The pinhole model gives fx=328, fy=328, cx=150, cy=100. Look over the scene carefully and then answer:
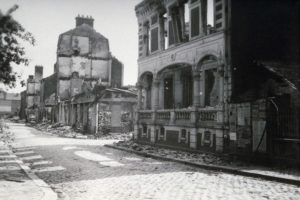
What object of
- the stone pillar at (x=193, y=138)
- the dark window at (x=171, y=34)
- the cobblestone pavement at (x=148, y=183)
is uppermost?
the dark window at (x=171, y=34)

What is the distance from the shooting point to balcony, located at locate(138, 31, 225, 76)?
1590cm

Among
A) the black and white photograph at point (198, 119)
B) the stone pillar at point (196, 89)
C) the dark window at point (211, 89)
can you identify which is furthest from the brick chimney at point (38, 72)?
the stone pillar at point (196, 89)

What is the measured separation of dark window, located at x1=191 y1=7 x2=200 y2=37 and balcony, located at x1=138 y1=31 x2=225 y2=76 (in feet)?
1.54

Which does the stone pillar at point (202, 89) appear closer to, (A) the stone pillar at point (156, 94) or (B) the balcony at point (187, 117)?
(B) the balcony at point (187, 117)

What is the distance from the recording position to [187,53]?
1805cm

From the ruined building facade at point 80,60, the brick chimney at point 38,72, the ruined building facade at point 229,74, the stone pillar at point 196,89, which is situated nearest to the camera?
the ruined building facade at point 229,74

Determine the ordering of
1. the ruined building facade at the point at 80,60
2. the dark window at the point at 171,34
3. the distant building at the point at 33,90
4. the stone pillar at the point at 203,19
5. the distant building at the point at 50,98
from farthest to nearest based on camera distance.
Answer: the distant building at the point at 33,90 → the distant building at the point at 50,98 → the ruined building facade at the point at 80,60 → the dark window at the point at 171,34 → the stone pillar at the point at 203,19

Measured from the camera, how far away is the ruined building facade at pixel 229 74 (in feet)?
44.5

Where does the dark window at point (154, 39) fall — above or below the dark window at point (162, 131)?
above

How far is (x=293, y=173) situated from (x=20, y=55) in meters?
9.00

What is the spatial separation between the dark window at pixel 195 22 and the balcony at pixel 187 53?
1.54 ft

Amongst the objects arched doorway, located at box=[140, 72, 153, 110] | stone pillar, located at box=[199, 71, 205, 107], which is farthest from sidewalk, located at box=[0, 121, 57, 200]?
arched doorway, located at box=[140, 72, 153, 110]

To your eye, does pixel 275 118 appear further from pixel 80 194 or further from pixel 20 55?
pixel 20 55

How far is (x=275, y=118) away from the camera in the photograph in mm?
12906
